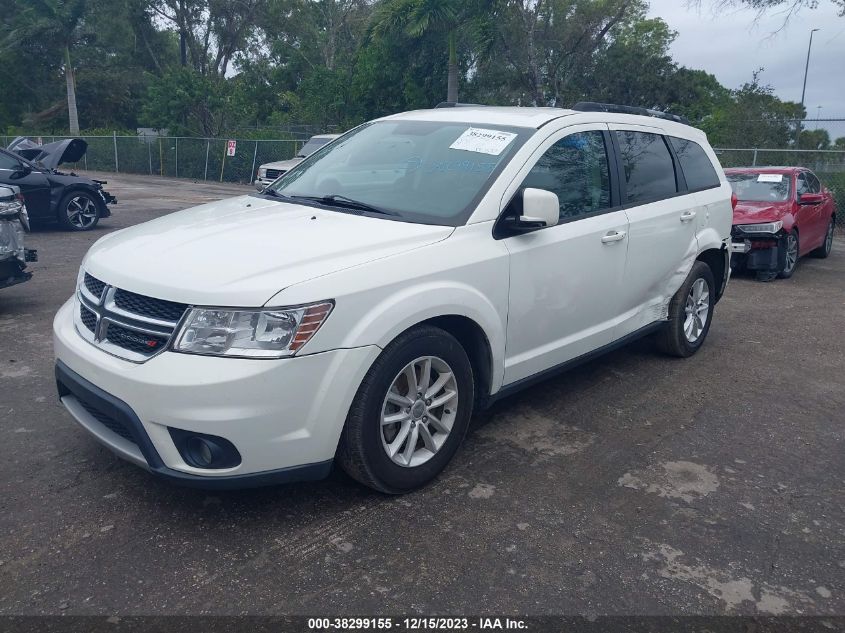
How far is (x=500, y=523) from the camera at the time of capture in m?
3.38

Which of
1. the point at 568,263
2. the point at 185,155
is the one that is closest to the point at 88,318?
the point at 568,263

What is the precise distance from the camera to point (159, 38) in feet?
161

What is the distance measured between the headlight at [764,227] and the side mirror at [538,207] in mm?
6935

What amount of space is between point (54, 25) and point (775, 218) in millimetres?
40493

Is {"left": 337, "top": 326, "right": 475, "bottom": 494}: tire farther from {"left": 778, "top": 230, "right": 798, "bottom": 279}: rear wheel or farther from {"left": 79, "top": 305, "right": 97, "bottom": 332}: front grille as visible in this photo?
{"left": 778, "top": 230, "right": 798, "bottom": 279}: rear wheel

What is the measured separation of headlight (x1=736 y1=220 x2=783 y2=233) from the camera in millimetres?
9641

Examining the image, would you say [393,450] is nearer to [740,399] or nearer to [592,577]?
[592,577]

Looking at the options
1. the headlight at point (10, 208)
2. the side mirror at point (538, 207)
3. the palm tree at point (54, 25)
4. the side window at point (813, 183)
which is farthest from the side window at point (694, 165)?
the palm tree at point (54, 25)

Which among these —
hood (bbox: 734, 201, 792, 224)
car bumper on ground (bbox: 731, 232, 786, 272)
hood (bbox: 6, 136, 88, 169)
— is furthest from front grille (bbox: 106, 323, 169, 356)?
hood (bbox: 6, 136, 88, 169)

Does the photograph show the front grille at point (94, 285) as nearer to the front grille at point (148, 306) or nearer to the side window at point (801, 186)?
the front grille at point (148, 306)

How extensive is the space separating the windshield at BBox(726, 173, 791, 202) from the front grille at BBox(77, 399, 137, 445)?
9.32 m

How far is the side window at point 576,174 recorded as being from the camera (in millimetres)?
4266

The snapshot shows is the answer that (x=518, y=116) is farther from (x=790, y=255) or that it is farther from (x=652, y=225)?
(x=790, y=255)

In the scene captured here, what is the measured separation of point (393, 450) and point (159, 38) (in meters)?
52.0
